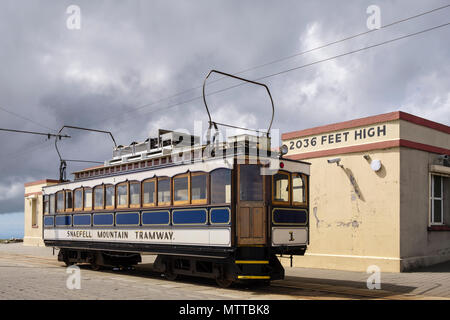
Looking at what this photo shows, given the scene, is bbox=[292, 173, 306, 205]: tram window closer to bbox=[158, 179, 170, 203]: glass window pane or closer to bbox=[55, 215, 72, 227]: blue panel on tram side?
bbox=[158, 179, 170, 203]: glass window pane

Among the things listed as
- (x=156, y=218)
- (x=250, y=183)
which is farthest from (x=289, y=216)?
(x=156, y=218)

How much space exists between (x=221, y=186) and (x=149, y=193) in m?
3.02

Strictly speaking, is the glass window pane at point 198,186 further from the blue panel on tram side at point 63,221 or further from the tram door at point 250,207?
the blue panel on tram side at point 63,221

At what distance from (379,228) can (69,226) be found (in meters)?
10.6

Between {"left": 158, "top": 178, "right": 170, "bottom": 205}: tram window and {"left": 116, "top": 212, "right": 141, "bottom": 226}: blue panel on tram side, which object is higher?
{"left": 158, "top": 178, "right": 170, "bottom": 205}: tram window

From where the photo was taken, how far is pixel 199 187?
469 inches

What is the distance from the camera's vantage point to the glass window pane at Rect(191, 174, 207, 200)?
465 inches

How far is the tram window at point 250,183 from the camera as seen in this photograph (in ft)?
36.8

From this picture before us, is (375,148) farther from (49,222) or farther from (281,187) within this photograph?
(49,222)

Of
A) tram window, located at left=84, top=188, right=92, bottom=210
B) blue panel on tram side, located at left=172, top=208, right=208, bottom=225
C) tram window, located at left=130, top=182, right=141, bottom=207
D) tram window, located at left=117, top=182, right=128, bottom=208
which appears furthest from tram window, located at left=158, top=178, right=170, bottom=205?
tram window, located at left=84, top=188, right=92, bottom=210

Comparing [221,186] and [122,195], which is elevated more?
[221,186]

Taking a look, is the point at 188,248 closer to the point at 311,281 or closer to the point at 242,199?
the point at 242,199

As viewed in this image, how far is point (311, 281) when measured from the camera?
13.0 meters

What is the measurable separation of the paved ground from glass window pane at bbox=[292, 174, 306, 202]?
84.5 inches
